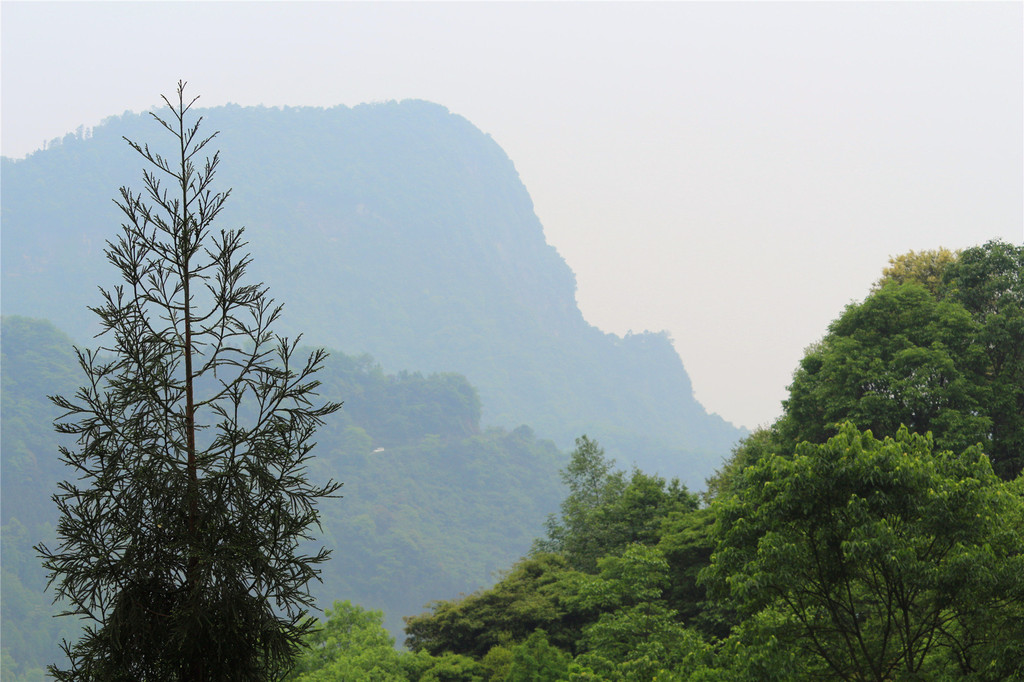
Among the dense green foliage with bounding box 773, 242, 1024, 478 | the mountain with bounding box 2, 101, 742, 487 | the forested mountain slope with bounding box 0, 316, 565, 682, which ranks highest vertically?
the mountain with bounding box 2, 101, 742, 487

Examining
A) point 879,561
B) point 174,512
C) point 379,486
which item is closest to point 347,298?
point 379,486

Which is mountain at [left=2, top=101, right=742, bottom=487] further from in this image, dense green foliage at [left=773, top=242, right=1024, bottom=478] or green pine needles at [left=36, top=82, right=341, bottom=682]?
green pine needles at [left=36, top=82, right=341, bottom=682]

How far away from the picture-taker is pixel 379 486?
11181 cm

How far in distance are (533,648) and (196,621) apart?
17323mm

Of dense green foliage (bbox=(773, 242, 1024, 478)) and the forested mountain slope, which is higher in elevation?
the forested mountain slope

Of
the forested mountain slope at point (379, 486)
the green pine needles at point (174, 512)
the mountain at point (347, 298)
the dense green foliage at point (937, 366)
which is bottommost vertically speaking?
the green pine needles at point (174, 512)

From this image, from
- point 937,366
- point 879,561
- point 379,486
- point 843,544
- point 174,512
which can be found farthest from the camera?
point 379,486

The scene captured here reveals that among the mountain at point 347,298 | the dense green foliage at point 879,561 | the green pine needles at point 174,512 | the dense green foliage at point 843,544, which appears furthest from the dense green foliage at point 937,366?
the mountain at point 347,298

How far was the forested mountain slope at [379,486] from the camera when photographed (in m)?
80.9

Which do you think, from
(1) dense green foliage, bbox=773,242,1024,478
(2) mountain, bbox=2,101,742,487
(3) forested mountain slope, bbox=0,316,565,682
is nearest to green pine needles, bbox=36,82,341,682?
(1) dense green foliage, bbox=773,242,1024,478

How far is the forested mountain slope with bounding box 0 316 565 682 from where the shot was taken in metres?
80.9

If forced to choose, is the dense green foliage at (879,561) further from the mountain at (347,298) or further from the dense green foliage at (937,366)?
the mountain at (347,298)

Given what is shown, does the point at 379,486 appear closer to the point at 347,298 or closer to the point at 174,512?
the point at 347,298

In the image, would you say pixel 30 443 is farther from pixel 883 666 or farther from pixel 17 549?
pixel 883 666
